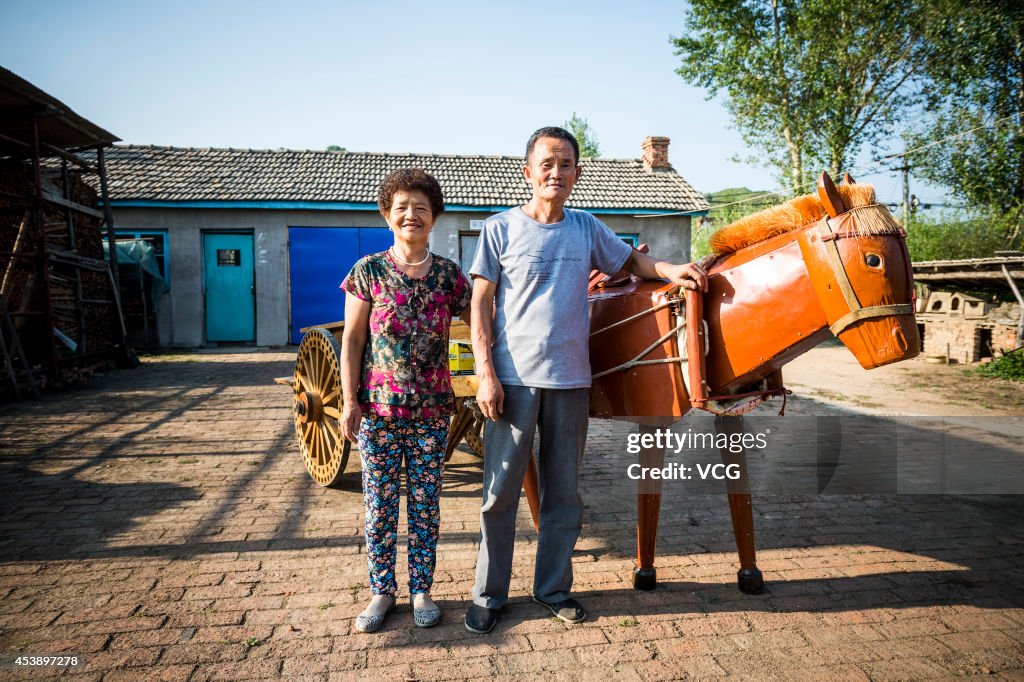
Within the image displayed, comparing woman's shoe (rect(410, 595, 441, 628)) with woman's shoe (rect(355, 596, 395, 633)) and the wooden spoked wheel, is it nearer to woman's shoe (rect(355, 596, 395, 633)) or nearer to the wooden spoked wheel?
woman's shoe (rect(355, 596, 395, 633))

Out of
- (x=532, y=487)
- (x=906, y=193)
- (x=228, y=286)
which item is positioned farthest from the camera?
(x=906, y=193)

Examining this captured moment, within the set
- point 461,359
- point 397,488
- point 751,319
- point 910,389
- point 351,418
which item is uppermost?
point 751,319

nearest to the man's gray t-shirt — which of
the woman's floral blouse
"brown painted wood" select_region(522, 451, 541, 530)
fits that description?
the woman's floral blouse

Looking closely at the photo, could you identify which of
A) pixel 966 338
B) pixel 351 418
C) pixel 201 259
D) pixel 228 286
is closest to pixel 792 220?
pixel 351 418

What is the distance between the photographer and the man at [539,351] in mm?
2510

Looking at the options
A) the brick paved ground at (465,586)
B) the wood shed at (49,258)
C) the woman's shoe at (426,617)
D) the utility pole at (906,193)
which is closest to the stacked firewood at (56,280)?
the wood shed at (49,258)

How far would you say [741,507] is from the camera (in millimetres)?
2836

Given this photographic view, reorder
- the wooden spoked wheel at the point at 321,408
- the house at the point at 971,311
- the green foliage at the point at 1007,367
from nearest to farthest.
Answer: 1. the wooden spoked wheel at the point at 321,408
2. the green foliage at the point at 1007,367
3. the house at the point at 971,311

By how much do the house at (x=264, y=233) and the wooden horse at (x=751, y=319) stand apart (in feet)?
38.6

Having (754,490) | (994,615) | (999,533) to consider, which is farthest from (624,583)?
(999,533)

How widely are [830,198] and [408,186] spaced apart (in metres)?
1.66

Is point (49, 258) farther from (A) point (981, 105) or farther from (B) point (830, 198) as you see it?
(A) point (981, 105)

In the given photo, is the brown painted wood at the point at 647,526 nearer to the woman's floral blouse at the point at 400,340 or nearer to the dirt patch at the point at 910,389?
the woman's floral blouse at the point at 400,340

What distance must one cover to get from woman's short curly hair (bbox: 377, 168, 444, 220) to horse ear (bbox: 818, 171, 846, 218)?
1.50m
